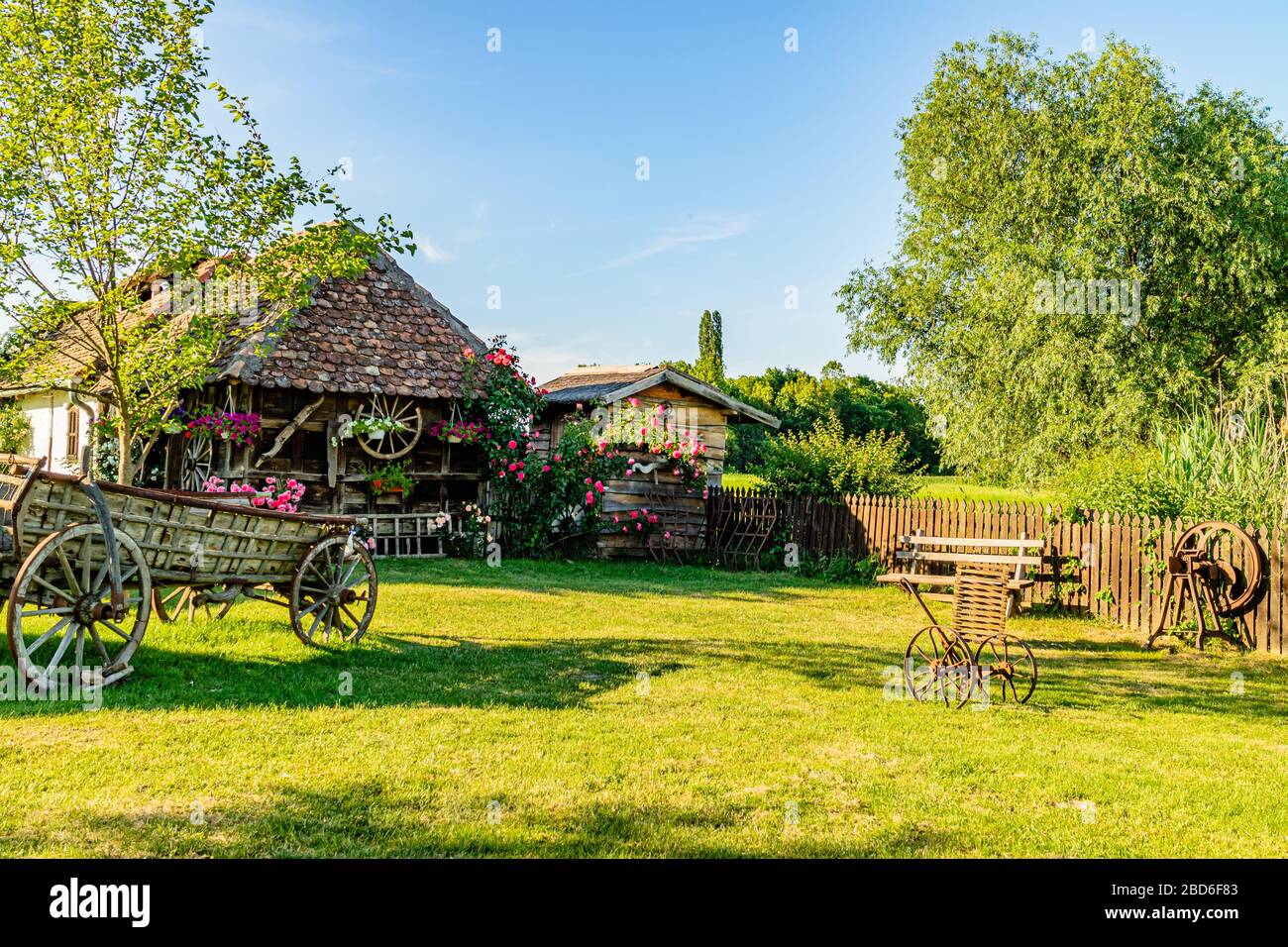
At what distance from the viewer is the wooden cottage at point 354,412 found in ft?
55.4

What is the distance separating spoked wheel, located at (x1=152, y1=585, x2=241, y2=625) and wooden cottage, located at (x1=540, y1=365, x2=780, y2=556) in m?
9.69

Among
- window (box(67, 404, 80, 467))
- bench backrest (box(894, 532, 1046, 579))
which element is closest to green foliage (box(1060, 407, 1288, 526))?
bench backrest (box(894, 532, 1046, 579))

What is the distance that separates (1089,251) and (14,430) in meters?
28.8

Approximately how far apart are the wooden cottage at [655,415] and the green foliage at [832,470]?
1703mm

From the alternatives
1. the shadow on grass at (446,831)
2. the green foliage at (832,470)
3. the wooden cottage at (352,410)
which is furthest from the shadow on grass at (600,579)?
the shadow on grass at (446,831)

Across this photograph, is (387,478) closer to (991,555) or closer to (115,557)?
(991,555)

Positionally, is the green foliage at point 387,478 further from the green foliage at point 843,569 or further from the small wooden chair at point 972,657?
the small wooden chair at point 972,657

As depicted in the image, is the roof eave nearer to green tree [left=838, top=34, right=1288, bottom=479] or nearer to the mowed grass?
green tree [left=838, top=34, right=1288, bottom=479]

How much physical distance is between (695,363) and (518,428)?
4509 cm

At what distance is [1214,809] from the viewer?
5.30 m

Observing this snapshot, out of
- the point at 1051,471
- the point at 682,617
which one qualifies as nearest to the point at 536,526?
the point at 682,617

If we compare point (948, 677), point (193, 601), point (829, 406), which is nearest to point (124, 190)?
point (193, 601)

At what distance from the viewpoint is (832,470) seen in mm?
19219
